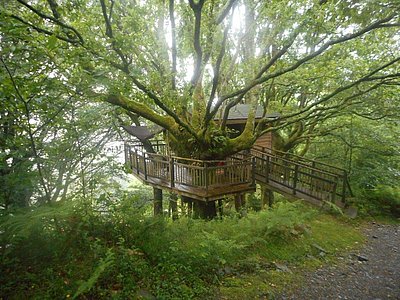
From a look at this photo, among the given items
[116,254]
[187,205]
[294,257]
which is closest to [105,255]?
[116,254]

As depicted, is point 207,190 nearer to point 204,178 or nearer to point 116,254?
point 204,178

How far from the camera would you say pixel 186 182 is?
8.57 meters

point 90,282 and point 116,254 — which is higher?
point 90,282

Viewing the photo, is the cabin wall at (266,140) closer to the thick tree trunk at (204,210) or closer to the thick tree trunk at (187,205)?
the thick tree trunk at (187,205)

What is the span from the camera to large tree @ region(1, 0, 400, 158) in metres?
4.59

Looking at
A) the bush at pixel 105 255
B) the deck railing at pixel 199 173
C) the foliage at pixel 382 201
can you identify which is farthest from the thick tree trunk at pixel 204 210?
the foliage at pixel 382 201

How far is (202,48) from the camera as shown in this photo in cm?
734

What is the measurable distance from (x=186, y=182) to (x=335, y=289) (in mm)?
5352

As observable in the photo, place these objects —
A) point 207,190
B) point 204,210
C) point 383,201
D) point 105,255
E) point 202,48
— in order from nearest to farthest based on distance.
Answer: point 105,255, point 202,48, point 207,190, point 204,210, point 383,201

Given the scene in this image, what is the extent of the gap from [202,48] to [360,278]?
738 centimetres

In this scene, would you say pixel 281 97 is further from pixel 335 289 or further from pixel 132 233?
pixel 132 233

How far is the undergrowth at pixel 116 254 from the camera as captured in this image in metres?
3.23

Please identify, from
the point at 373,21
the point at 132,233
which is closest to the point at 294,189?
the point at 373,21

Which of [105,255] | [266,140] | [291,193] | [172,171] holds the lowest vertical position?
[291,193]
